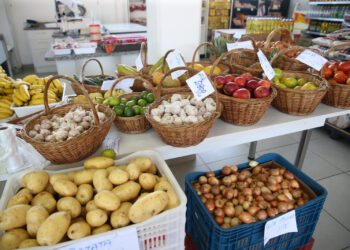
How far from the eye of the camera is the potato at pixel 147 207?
0.77 metres

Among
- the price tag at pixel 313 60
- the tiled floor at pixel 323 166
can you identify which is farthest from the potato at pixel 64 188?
the price tag at pixel 313 60

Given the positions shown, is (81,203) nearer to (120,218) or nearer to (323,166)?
(120,218)

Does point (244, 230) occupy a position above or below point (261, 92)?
below

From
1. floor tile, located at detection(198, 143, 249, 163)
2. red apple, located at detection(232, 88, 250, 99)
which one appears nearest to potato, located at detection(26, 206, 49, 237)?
red apple, located at detection(232, 88, 250, 99)

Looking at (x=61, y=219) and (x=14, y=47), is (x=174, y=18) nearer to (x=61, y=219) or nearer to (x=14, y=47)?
(x=61, y=219)

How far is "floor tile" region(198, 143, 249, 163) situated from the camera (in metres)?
2.67

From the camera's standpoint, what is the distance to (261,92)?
1.37 metres

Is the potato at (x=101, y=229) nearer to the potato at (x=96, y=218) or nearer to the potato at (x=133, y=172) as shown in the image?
the potato at (x=96, y=218)

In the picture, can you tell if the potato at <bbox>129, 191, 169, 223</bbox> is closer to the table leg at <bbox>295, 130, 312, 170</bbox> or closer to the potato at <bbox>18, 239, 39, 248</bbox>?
the potato at <bbox>18, 239, 39, 248</bbox>

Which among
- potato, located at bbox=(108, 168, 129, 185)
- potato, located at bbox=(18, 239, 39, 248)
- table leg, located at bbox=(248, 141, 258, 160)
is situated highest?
potato, located at bbox=(108, 168, 129, 185)

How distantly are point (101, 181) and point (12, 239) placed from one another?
0.30 metres

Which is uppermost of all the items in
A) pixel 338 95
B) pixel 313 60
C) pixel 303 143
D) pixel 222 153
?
pixel 313 60

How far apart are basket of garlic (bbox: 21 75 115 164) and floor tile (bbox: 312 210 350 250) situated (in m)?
1.60

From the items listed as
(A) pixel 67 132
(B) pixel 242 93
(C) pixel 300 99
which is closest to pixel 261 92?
(B) pixel 242 93
